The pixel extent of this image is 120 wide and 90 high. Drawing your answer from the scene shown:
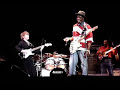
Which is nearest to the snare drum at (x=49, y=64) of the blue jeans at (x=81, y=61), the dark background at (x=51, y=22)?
the dark background at (x=51, y=22)

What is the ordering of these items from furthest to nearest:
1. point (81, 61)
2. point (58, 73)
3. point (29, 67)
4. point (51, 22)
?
point (51, 22)
point (29, 67)
point (81, 61)
point (58, 73)

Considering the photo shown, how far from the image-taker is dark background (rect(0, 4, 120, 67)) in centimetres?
1203

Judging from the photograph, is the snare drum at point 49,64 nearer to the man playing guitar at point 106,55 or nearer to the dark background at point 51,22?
the dark background at point 51,22

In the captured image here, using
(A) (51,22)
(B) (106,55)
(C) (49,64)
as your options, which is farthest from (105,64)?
(A) (51,22)

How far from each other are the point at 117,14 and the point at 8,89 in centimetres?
1025

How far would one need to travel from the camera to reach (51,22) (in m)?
12.6

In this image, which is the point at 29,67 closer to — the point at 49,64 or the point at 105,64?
the point at 49,64

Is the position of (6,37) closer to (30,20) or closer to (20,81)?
(30,20)

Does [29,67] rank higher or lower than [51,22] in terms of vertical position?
lower

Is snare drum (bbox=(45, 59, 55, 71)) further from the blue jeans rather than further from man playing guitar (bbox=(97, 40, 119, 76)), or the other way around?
the blue jeans

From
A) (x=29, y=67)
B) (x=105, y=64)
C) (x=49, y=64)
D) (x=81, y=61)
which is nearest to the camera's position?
(x=81, y=61)

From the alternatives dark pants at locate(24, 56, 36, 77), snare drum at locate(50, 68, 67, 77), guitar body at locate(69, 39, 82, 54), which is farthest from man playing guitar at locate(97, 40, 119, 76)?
snare drum at locate(50, 68, 67, 77)

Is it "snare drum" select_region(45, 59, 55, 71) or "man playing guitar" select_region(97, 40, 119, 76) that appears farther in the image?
"snare drum" select_region(45, 59, 55, 71)

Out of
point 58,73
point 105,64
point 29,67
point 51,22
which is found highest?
point 51,22
